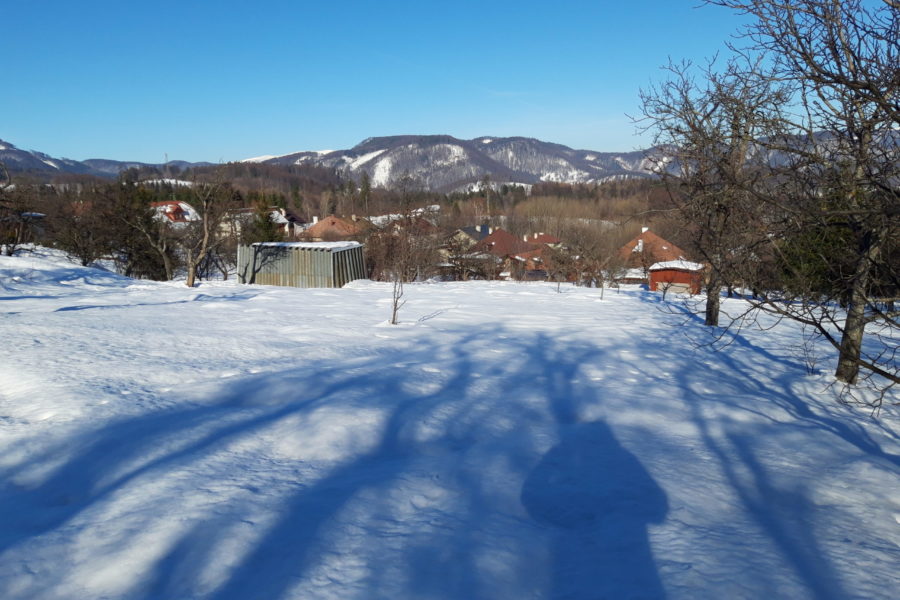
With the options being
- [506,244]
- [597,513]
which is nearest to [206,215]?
[597,513]

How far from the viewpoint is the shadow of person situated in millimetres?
2455

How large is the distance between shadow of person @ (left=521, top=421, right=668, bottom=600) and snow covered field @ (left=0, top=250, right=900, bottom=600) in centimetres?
2

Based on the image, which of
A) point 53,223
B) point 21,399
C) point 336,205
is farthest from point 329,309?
point 336,205

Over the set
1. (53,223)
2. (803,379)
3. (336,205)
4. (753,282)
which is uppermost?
(336,205)

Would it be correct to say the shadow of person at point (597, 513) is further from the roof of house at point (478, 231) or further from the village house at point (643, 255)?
the roof of house at point (478, 231)

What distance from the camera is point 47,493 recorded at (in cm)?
305

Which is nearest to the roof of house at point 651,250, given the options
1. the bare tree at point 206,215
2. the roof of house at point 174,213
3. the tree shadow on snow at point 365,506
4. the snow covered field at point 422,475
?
the bare tree at point 206,215

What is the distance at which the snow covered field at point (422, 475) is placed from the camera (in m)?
2.44

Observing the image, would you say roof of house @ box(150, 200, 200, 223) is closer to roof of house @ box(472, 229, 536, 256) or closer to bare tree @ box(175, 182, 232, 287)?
bare tree @ box(175, 182, 232, 287)

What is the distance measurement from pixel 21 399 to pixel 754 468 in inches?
230

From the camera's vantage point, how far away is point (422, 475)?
3.57m

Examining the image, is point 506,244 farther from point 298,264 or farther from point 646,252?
point 298,264

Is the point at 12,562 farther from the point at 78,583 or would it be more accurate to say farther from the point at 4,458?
the point at 4,458

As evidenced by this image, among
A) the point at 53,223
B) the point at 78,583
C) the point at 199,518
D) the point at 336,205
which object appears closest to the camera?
the point at 78,583
